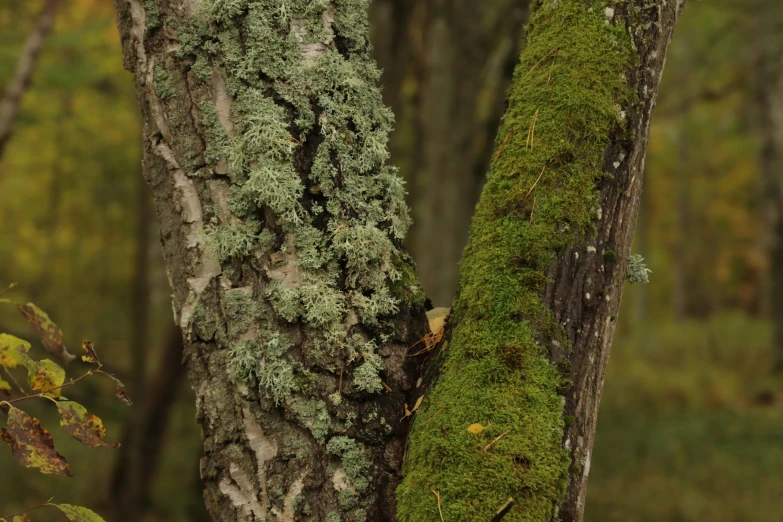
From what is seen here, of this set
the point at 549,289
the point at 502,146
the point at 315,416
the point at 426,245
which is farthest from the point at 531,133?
the point at 426,245

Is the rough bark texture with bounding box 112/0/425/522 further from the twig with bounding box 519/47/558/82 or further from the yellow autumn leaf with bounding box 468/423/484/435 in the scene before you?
the twig with bounding box 519/47/558/82

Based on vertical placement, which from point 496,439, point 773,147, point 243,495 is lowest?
point 243,495

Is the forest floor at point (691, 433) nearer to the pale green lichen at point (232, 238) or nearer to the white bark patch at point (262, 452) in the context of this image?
the white bark patch at point (262, 452)

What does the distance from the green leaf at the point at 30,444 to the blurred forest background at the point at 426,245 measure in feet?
4.63

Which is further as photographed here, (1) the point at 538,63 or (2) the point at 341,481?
(1) the point at 538,63

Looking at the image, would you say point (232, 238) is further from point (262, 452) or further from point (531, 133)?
point (531, 133)

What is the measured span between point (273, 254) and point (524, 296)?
506mm

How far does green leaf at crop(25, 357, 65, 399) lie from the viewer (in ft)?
3.46

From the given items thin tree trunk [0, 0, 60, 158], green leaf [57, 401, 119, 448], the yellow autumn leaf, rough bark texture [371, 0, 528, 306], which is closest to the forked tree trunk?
the yellow autumn leaf

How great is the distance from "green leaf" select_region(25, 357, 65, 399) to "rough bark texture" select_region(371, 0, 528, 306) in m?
4.53

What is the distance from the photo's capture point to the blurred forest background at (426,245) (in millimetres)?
5871

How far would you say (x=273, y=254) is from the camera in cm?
131

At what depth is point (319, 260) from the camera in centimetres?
131

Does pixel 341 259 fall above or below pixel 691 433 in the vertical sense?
above
